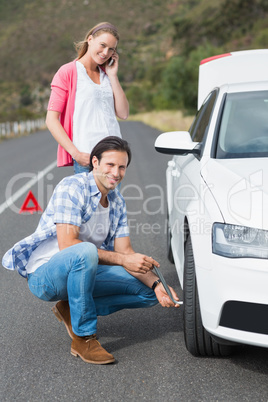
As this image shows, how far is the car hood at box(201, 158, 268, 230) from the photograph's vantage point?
9.88 feet

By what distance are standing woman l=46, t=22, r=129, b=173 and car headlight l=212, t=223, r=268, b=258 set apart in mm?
1522

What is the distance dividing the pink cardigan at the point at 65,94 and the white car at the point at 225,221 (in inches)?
28.4

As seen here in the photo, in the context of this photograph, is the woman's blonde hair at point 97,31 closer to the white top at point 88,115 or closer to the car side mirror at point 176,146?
the white top at point 88,115

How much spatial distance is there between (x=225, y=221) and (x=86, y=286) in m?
0.95

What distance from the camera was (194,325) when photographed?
3.41m

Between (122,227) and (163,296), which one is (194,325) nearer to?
(163,296)

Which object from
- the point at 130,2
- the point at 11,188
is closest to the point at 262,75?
the point at 11,188

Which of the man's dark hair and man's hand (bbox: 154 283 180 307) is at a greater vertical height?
the man's dark hair

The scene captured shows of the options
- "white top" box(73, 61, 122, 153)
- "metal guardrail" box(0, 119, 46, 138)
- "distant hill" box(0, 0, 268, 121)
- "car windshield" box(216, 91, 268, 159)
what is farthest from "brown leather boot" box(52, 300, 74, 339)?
"distant hill" box(0, 0, 268, 121)

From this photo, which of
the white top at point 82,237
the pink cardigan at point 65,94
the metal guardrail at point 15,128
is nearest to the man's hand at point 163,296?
the white top at point 82,237

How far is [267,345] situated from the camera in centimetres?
299

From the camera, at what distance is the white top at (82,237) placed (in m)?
3.85

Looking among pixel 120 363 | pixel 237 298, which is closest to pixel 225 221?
pixel 237 298

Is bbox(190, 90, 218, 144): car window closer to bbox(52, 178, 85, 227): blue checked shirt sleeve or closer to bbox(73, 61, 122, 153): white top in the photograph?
bbox(73, 61, 122, 153): white top
